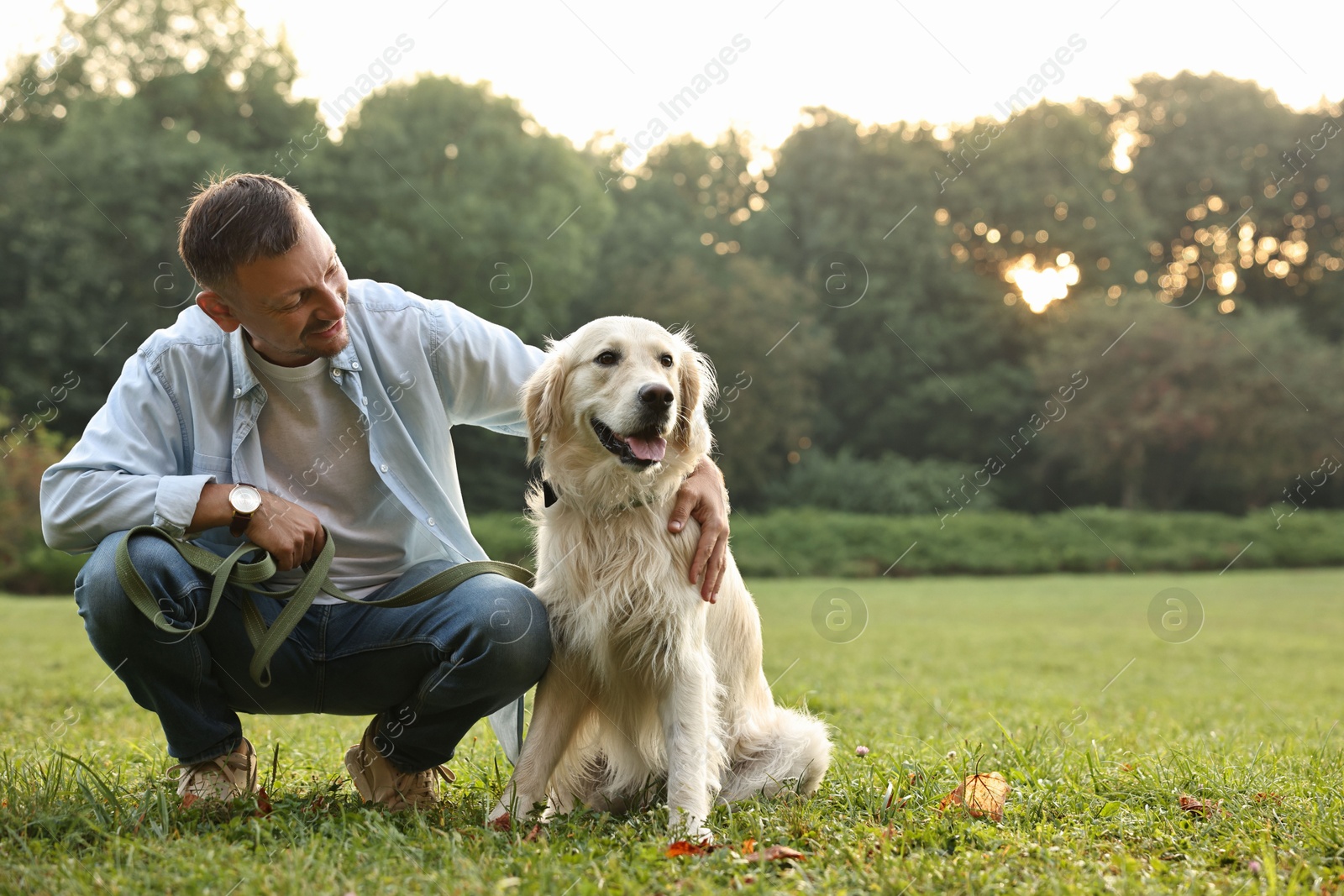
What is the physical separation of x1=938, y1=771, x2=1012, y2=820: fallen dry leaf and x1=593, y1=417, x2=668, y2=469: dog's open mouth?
1.27 meters

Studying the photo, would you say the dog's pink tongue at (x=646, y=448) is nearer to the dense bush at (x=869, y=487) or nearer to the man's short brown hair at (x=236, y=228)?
the man's short brown hair at (x=236, y=228)

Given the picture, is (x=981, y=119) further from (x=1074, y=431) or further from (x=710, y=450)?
(x=710, y=450)

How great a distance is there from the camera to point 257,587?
2.81 m

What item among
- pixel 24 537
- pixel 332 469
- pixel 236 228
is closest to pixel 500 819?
pixel 332 469

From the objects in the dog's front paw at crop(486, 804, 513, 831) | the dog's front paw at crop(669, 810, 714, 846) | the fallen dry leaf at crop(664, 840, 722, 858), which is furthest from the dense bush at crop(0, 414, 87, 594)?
the fallen dry leaf at crop(664, 840, 722, 858)

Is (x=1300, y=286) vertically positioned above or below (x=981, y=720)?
above

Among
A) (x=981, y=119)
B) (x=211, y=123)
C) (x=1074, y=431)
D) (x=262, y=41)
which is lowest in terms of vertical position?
(x=211, y=123)

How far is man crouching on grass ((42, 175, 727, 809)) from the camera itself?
277 centimetres

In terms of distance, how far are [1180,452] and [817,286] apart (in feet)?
37.6

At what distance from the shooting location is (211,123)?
77.8 feet

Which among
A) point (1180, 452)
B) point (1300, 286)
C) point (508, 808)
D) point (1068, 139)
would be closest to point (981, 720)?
point (508, 808)

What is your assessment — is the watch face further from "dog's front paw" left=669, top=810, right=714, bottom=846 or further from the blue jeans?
"dog's front paw" left=669, top=810, right=714, bottom=846

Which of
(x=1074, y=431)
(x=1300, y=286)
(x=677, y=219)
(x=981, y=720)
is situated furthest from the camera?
(x=1300, y=286)

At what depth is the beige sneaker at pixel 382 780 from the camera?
2949 mm
